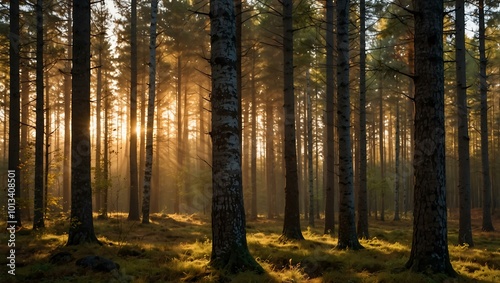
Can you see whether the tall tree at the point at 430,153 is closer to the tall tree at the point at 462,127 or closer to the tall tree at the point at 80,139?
the tall tree at the point at 462,127

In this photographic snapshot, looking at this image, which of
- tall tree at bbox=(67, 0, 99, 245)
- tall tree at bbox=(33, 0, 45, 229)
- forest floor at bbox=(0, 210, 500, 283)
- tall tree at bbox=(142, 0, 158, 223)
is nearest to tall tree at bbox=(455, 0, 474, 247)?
forest floor at bbox=(0, 210, 500, 283)

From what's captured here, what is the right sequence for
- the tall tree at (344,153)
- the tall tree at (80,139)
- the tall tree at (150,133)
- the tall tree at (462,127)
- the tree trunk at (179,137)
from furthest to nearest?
the tree trunk at (179,137) < the tall tree at (150,133) < the tall tree at (462,127) < the tall tree at (344,153) < the tall tree at (80,139)

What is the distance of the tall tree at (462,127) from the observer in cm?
1195

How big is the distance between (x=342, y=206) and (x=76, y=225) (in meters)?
6.69

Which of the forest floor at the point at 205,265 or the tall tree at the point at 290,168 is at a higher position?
the tall tree at the point at 290,168

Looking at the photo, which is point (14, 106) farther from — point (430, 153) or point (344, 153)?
point (430, 153)

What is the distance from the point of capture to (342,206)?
31.7 feet

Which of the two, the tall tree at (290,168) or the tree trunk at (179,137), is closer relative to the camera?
the tall tree at (290,168)

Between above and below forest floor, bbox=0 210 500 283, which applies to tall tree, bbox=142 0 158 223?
above

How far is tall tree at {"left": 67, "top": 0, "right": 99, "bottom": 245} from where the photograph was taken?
8766 millimetres

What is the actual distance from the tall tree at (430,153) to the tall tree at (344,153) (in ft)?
10.7

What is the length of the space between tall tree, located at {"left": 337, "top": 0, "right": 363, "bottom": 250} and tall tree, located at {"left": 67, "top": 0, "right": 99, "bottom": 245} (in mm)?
6290

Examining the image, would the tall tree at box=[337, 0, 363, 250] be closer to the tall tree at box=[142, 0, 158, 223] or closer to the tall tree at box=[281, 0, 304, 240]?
the tall tree at box=[281, 0, 304, 240]

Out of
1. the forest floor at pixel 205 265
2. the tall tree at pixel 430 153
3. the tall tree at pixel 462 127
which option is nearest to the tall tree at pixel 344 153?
the forest floor at pixel 205 265
